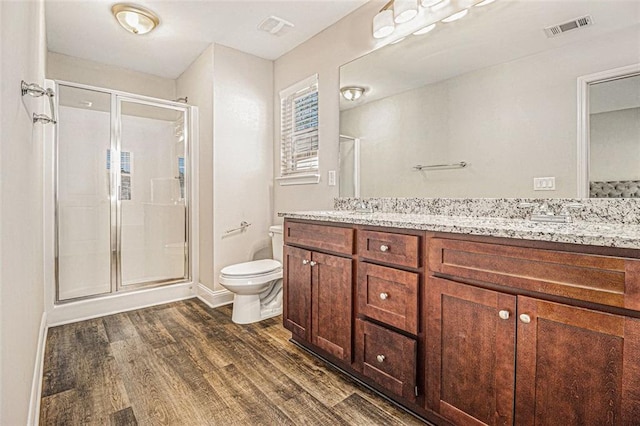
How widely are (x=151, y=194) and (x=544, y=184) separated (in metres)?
3.28

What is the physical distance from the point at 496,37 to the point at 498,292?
137 cm

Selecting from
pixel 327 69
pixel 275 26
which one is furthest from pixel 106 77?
pixel 327 69

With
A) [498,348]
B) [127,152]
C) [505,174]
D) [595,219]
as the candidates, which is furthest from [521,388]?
[127,152]

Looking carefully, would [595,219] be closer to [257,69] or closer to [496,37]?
[496,37]

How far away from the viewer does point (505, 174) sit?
5.40 ft

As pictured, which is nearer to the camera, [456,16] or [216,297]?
[456,16]

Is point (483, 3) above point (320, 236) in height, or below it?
above

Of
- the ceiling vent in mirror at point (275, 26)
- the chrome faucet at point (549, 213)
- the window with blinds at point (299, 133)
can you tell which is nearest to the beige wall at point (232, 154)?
the window with blinds at point (299, 133)

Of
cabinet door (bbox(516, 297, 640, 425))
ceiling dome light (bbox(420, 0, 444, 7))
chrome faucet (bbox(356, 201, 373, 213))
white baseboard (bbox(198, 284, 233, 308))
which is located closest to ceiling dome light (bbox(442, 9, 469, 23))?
ceiling dome light (bbox(420, 0, 444, 7))

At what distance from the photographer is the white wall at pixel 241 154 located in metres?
3.00

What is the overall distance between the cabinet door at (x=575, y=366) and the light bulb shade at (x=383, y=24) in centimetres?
183

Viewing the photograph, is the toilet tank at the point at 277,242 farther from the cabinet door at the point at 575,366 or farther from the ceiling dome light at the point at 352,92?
the cabinet door at the point at 575,366

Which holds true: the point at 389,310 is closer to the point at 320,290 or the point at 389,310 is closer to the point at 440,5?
the point at 320,290

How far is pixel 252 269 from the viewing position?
2617 mm
